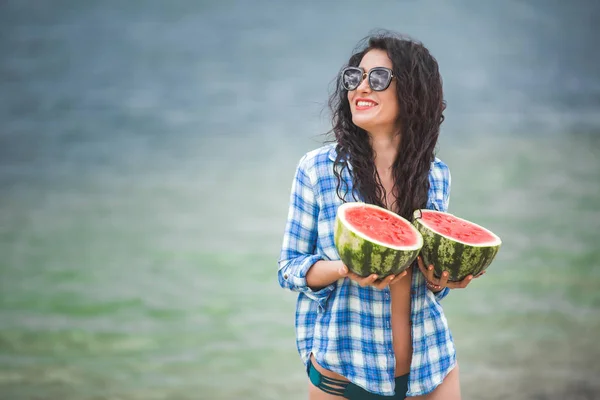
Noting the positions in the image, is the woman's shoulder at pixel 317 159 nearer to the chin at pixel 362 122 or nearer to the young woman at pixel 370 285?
the young woman at pixel 370 285

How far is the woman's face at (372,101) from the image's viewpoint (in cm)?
220

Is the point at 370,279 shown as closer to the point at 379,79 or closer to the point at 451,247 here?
the point at 451,247

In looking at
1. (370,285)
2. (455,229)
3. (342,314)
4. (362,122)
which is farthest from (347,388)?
(362,122)

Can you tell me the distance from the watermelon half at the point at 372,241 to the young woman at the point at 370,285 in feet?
0.29

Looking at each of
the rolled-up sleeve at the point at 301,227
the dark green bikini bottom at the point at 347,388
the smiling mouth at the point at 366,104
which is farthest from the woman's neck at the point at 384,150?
the dark green bikini bottom at the point at 347,388

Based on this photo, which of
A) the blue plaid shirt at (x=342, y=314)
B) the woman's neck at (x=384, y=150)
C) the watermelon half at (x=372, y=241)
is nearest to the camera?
the watermelon half at (x=372, y=241)

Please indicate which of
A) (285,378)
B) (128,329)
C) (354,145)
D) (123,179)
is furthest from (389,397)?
(123,179)

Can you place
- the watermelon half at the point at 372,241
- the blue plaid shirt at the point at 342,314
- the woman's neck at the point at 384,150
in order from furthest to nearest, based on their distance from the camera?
the woman's neck at the point at 384,150
the blue plaid shirt at the point at 342,314
the watermelon half at the point at 372,241

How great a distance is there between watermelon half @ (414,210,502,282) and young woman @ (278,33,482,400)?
39mm

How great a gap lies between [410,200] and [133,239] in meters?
2.96

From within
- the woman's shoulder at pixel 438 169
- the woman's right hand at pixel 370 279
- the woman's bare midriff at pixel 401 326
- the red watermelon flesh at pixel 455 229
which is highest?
the woman's shoulder at pixel 438 169

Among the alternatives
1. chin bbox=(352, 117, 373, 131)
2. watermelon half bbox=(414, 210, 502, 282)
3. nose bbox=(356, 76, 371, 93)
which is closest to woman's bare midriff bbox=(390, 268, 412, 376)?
watermelon half bbox=(414, 210, 502, 282)

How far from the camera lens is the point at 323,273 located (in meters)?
2.07

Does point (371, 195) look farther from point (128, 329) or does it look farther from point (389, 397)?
point (128, 329)
